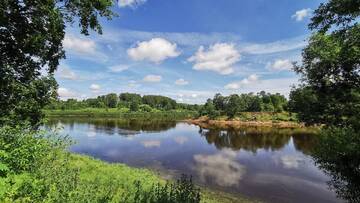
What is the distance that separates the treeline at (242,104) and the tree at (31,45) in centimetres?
11242

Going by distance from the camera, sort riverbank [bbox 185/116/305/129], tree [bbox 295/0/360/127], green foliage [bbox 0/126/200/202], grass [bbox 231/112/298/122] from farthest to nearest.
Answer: grass [bbox 231/112/298/122], riverbank [bbox 185/116/305/129], tree [bbox 295/0/360/127], green foliage [bbox 0/126/200/202]

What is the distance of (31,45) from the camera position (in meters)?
14.3

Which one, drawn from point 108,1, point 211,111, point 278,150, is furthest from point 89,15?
point 211,111

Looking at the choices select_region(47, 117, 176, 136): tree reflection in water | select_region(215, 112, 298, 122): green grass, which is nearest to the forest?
select_region(47, 117, 176, 136): tree reflection in water

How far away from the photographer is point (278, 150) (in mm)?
50000

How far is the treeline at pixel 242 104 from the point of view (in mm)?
129875

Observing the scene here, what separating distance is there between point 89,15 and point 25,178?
303 inches

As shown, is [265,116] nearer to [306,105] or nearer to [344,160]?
[306,105]

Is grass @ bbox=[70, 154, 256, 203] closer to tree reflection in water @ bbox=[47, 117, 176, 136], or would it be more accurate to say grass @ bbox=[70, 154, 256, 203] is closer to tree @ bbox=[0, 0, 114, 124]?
tree @ bbox=[0, 0, 114, 124]

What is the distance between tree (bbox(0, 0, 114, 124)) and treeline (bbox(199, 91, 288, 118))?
112416mm

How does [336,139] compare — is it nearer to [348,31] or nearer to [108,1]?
[348,31]

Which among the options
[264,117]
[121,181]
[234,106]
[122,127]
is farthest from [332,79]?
[234,106]

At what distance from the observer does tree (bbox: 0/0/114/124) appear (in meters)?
12.9

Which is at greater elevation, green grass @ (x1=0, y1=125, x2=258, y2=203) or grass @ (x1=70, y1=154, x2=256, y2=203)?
green grass @ (x1=0, y1=125, x2=258, y2=203)
